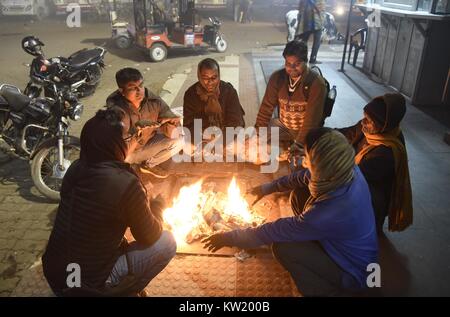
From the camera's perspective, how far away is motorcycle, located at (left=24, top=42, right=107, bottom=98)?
291 inches

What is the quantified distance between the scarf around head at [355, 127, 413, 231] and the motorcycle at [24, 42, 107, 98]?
5.51 metres

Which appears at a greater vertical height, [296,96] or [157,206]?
[296,96]

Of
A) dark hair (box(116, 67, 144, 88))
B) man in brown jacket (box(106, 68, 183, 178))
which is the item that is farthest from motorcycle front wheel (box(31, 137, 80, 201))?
dark hair (box(116, 67, 144, 88))

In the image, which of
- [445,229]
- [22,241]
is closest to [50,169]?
[22,241]

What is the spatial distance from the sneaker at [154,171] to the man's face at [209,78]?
53.9 inches

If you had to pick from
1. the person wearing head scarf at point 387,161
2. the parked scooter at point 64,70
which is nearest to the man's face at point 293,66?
the person wearing head scarf at point 387,161

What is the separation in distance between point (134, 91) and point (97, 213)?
2579 mm

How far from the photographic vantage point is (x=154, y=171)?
5.22 meters

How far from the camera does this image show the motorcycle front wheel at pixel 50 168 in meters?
4.76

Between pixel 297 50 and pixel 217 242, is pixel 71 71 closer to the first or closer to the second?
pixel 297 50

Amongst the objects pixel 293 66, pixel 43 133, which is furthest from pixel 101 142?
pixel 43 133

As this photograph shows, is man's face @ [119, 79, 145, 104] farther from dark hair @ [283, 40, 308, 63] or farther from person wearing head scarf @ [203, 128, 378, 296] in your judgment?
person wearing head scarf @ [203, 128, 378, 296]

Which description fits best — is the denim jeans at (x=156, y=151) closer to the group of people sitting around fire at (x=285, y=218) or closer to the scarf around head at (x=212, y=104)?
the scarf around head at (x=212, y=104)

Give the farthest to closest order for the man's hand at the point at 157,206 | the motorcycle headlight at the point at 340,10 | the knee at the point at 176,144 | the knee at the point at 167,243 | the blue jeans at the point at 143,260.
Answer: the motorcycle headlight at the point at 340,10
the knee at the point at 176,144
the man's hand at the point at 157,206
the knee at the point at 167,243
the blue jeans at the point at 143,260
